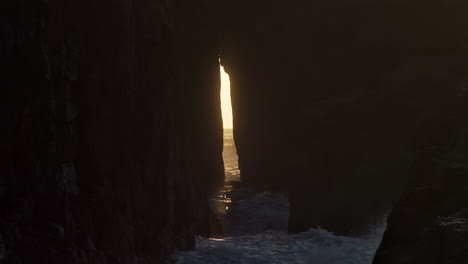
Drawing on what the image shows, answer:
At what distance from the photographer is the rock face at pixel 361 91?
32281mm

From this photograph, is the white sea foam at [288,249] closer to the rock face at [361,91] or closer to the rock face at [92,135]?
the rock face at [92,135]

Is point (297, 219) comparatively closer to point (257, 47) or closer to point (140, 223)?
point (140, 223)

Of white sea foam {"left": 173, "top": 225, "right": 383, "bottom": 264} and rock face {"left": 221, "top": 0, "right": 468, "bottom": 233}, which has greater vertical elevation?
rock face {"left": 221, "top": 0, "right": 468, "bottom": 233}

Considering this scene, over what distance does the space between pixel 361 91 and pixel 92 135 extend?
19.6 m

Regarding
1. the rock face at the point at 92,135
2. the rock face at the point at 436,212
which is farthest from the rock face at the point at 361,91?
the rock face at the point at 436,212

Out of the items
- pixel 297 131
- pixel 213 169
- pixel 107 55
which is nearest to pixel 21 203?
pixel 107 55

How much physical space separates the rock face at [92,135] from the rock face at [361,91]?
336 inches

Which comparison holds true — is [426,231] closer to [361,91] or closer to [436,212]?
[436,212]

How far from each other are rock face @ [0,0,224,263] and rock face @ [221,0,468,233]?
8.54 m

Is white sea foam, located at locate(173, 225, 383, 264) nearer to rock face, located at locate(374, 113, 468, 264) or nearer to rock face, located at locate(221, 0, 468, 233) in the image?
rock face, located at locate(221, 0, 468, 233)

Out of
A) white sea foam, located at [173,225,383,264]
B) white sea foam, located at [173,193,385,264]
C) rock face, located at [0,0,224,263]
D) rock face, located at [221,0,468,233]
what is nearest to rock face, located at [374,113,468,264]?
rock face, located at [0,0,224,263]

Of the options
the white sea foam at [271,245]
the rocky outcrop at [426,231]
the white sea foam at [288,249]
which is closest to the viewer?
the rocky outcrop at [426,231]

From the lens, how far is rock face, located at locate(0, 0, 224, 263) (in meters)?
18.1

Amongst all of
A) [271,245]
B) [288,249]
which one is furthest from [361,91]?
[288,249]
